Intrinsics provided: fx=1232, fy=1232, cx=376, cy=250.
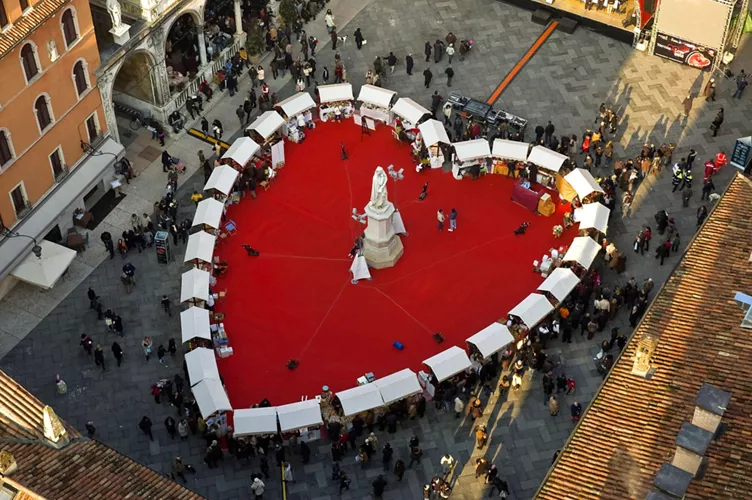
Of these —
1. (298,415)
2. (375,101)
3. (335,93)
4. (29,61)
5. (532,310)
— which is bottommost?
(298,415)

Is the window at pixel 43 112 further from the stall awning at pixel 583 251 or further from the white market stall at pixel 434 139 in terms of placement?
the stall awning at pixel 583 251

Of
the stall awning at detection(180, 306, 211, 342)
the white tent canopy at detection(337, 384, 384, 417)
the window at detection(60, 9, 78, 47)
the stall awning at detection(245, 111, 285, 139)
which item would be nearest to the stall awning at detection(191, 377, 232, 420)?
the stall awning at detection(180, 306, 211, 342)

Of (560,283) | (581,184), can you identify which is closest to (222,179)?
(560,283)

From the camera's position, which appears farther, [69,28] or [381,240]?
[381,240]

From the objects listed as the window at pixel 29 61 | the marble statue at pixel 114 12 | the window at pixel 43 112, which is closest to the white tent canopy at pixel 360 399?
the window at pixel 43 112

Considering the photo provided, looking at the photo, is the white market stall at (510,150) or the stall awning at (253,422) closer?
the stall awning at (253,422)

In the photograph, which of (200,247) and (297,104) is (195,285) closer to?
(200,247)

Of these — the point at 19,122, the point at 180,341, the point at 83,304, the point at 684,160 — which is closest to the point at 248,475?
the point at 180,341

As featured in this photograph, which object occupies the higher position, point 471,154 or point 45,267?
point 471,154
